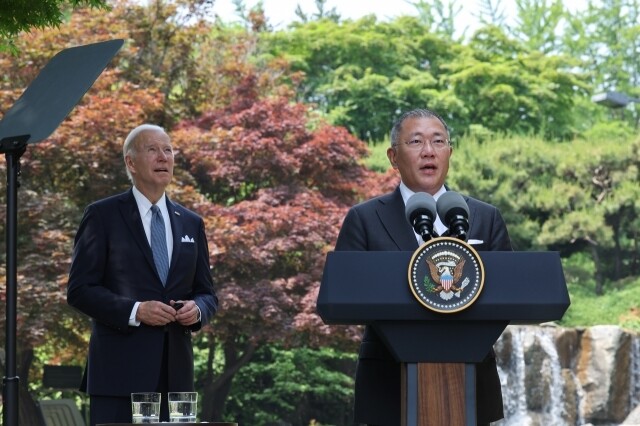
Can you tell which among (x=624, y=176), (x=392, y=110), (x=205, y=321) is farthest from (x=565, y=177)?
(x=205, y=321)

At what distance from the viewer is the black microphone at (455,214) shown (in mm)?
3064

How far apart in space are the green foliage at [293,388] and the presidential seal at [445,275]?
1510cm

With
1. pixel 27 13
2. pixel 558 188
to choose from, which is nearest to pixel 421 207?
pixel 27 13

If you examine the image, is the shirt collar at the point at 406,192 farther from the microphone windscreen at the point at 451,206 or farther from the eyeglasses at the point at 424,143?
the microphone windscreen at the point at 451,206

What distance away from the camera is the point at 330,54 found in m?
28.4

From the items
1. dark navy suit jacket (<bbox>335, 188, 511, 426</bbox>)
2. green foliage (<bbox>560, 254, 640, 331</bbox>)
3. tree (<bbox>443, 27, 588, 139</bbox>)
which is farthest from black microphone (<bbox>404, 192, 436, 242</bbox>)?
tree (<bbox>443, 27, 588, 139</bbox>)

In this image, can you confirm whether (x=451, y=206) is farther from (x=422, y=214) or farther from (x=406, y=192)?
(x=406, y=192)

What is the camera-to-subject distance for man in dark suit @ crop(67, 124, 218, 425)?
410cm

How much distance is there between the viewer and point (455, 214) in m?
3.10

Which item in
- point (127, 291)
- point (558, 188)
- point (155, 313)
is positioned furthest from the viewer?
point (558, 188)

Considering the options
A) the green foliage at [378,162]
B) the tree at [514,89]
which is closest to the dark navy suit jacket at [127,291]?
the green foliage at [378,162]

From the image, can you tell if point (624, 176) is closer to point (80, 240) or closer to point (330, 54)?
point (330, 54)

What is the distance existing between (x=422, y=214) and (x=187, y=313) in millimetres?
1198

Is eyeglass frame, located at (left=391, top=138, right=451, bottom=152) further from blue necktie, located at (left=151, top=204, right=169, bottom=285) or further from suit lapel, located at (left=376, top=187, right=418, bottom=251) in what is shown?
blue necktie, located at (left=151, top=204, right=169, bottom=285)
